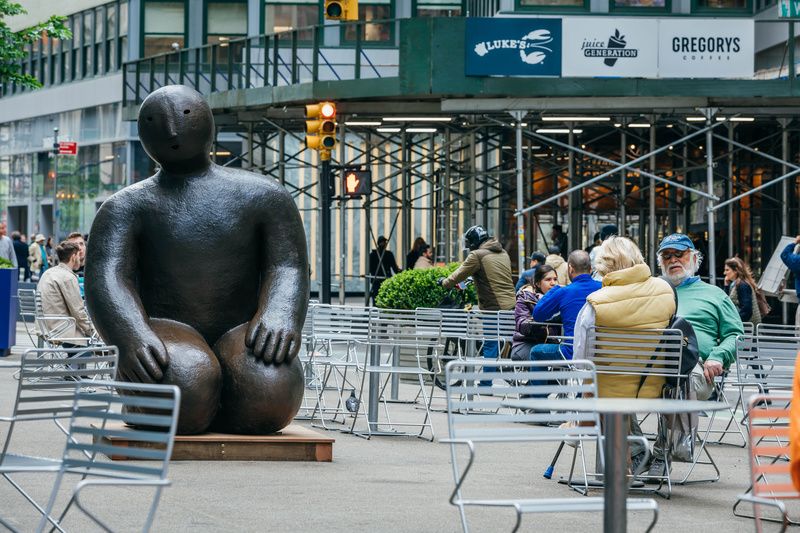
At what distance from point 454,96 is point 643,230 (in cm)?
687

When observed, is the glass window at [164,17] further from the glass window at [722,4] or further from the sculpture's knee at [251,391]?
the sculpture's knee at [251,391]

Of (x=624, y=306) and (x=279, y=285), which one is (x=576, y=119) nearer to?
(x=279, y=285)

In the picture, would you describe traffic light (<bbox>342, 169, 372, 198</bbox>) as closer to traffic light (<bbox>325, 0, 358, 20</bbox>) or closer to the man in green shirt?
traffic light (<bbox>325, 0, 358, 20</bbox>)

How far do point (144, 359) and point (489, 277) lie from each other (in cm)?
772

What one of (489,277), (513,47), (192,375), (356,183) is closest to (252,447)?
(192,375)

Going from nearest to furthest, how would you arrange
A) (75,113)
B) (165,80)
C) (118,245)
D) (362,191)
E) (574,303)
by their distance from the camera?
(118,245)
(574,303)
(362,191)
(165,80)
(75,113)

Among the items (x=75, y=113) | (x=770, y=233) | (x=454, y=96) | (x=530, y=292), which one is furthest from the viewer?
(x=75, y=113)

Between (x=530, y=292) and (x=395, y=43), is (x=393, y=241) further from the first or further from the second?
(x=530, y=292)

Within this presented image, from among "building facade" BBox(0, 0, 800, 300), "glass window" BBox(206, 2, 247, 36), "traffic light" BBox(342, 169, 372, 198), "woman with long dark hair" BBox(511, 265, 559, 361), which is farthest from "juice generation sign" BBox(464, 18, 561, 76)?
"glass window" BBox(206, 2, 247, 36)

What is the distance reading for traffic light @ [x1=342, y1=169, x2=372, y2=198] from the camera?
2116 cm

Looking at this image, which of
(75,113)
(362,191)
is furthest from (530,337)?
(75,113)

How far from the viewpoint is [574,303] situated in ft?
45.2

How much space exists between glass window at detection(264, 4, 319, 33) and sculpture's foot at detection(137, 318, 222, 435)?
30842 mm

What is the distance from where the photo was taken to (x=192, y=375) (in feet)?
35.2
